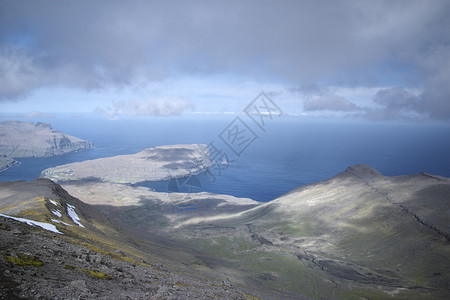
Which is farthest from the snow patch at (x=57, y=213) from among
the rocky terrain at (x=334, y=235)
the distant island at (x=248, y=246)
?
the rocky terrain at (x=334, y=235)

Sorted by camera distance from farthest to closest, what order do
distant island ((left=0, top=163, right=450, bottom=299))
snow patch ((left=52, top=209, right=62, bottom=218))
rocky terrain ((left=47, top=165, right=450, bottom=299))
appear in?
rocky terrain ((left=47, top=165, right=450, bottom=299))
snow patch ((left=52, top=209, right=62, bottom=218))
distant island ((left=0, top=163, right=450, bottom=299))

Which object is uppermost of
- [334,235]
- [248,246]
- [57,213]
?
→ [57,213]

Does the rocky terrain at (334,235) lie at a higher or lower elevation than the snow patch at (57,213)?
→ lower

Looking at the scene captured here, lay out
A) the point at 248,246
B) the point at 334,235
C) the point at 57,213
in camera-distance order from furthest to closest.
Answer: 1. the point at 248,246
2. the point at 334,235
3. the point at 57,213

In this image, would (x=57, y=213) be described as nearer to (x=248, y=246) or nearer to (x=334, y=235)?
(x=248, y=246)

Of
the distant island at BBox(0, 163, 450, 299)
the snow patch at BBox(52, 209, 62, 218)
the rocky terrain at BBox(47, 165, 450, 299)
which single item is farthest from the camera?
the rocky terrain at BBox(47, 165, 450, 299)

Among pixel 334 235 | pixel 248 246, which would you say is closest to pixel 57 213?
pixel 248 246

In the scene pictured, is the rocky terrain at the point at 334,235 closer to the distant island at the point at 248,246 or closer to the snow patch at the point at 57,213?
the distant island at the point at 248,246

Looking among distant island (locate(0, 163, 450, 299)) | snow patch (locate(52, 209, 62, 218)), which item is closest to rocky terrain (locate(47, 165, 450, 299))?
distant island (locate(0, 163, 450, 299))

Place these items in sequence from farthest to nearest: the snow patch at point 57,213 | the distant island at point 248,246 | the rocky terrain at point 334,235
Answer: the rocky terrain at point 334,235
the snow patch at point 57,213
the distant island at point 248,246

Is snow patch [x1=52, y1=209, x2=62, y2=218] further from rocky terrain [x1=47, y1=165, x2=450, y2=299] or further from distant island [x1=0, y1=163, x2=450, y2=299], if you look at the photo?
rocky terrain [x1=47, y1=165, x2=450, y2=299]

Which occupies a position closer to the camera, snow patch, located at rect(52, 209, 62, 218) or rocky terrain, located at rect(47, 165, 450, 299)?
snow patch, located at rect(52, 209, 62, 218)

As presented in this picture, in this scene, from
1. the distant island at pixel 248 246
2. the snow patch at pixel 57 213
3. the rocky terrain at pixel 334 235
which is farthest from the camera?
the rocky terrain at pixel 334 235

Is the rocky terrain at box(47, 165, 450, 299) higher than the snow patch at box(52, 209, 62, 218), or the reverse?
the snow patch at box(52, 209, 62, 218)
